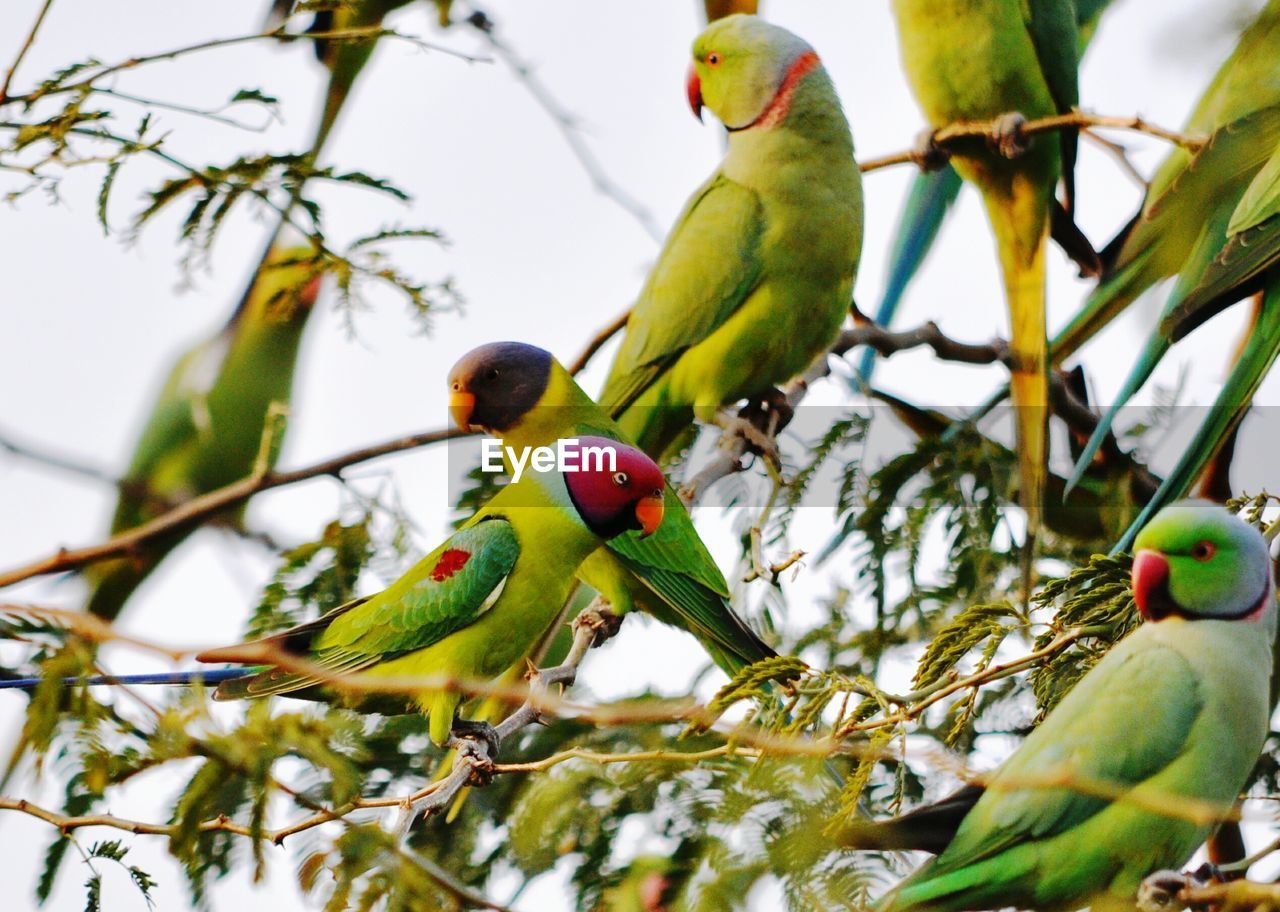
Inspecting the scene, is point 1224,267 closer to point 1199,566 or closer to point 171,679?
point 1199,566

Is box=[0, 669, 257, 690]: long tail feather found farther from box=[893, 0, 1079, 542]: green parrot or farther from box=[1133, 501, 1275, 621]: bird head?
box=[893, 0, 1079, 542]: green parrot

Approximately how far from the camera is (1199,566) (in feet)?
4.18

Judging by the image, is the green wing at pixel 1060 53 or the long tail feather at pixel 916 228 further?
the long tail feather at pixel 916 228

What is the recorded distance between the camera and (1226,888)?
90 cm

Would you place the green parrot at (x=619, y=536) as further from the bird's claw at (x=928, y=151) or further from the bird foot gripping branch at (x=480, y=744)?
the bird's claw at (x=928, y=151)

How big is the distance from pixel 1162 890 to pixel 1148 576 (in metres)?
0.28

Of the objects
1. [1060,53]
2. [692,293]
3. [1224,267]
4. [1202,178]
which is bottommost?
[1224,267]

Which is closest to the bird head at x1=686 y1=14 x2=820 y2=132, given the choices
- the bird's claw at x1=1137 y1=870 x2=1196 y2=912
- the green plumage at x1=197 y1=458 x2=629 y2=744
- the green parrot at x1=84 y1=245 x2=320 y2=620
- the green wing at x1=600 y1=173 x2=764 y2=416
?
the green wing at x1=600 y1=173 x2=764 y2=416

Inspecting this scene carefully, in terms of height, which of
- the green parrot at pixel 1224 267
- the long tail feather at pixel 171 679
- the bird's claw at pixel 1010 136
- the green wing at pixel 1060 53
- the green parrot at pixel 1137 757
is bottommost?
the green parrot at pixel 1137 757

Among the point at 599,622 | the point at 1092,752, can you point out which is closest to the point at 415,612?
the point at 599,622

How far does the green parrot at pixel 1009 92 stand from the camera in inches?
96.9

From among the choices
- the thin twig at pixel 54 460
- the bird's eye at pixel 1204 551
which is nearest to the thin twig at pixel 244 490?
the thin twig at pixel 54 460

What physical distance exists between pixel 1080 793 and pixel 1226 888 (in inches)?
13.5

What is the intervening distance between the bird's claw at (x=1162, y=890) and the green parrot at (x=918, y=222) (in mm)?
1552
